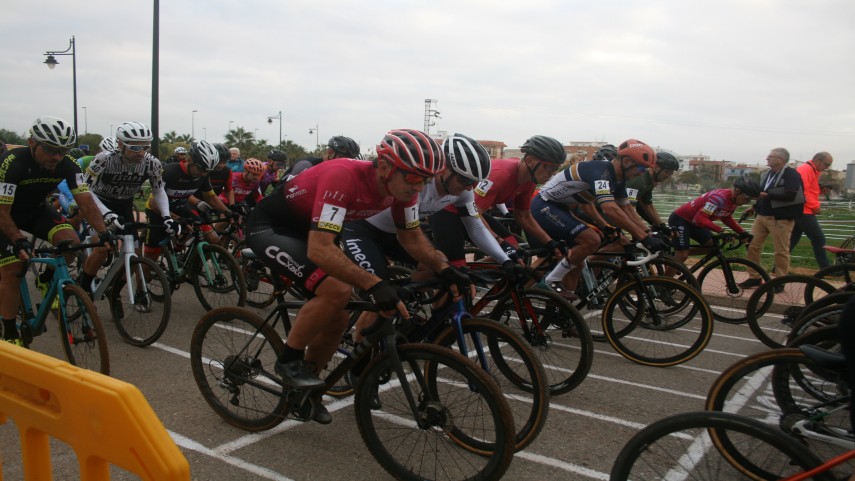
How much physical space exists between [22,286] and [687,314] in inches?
223

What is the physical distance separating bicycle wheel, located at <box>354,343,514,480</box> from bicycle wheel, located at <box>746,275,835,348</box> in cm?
393

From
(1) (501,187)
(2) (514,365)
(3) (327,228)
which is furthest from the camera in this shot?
(1) (501,187)

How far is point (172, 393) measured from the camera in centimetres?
420

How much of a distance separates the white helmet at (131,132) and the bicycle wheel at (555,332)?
12.8 ft

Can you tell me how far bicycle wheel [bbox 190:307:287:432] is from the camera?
348cm

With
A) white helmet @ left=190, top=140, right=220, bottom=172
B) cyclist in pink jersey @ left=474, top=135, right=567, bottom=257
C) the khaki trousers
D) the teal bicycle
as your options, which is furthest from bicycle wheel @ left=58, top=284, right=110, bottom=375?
the khaki trousers

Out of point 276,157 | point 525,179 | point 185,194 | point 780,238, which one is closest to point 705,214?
point 780,238

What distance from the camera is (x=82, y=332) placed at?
14.1ft

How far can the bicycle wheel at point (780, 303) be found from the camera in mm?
5566

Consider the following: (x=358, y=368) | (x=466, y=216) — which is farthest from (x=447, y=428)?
(x=466, y=216)

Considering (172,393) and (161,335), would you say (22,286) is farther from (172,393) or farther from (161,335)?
(172,393)

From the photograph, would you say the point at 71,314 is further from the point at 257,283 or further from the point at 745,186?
the point at 745,186

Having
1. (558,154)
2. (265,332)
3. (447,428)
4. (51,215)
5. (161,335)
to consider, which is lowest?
(161,335)

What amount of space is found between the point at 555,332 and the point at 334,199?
2.22m
